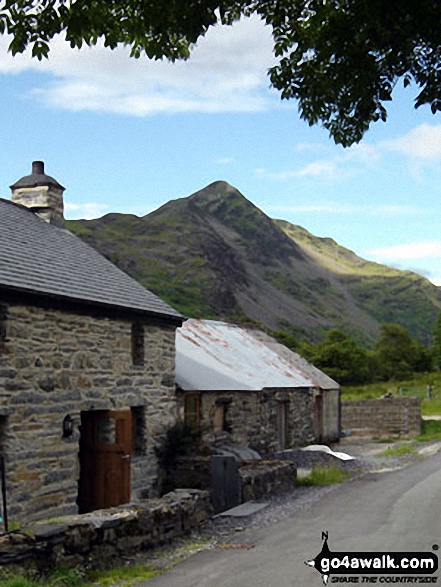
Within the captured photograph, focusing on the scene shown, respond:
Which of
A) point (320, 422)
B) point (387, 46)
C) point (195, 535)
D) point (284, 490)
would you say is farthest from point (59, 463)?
point (320, 422)

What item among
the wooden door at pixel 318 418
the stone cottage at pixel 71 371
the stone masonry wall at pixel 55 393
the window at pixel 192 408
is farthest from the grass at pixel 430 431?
the stone masonry wall at pixel 55 393

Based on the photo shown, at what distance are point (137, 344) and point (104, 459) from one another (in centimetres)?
319

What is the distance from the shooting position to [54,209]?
61.0 ft

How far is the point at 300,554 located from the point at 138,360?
774 cm

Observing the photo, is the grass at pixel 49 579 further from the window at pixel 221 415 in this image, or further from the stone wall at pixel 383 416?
the stone wall at pixel 383 416

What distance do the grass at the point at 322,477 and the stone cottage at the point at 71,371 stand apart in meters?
3.53

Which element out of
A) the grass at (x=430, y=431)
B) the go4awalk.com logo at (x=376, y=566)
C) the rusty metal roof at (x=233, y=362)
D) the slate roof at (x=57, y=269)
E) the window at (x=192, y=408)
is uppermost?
the slate roof at (x=57, y=269)

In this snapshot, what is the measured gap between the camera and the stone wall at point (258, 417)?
20109mm

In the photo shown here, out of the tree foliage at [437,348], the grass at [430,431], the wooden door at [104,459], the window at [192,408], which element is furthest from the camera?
the tree foliage at [437,348]

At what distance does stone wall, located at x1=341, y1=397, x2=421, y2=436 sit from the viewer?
106 feet

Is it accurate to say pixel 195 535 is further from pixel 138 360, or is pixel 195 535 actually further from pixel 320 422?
pixel 320 422

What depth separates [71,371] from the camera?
14289 mm

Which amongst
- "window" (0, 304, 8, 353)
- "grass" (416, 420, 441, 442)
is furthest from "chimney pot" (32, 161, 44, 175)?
"grass" (416, 420, 441, 442)

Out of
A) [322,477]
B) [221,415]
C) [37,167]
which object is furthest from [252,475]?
[37,167]
